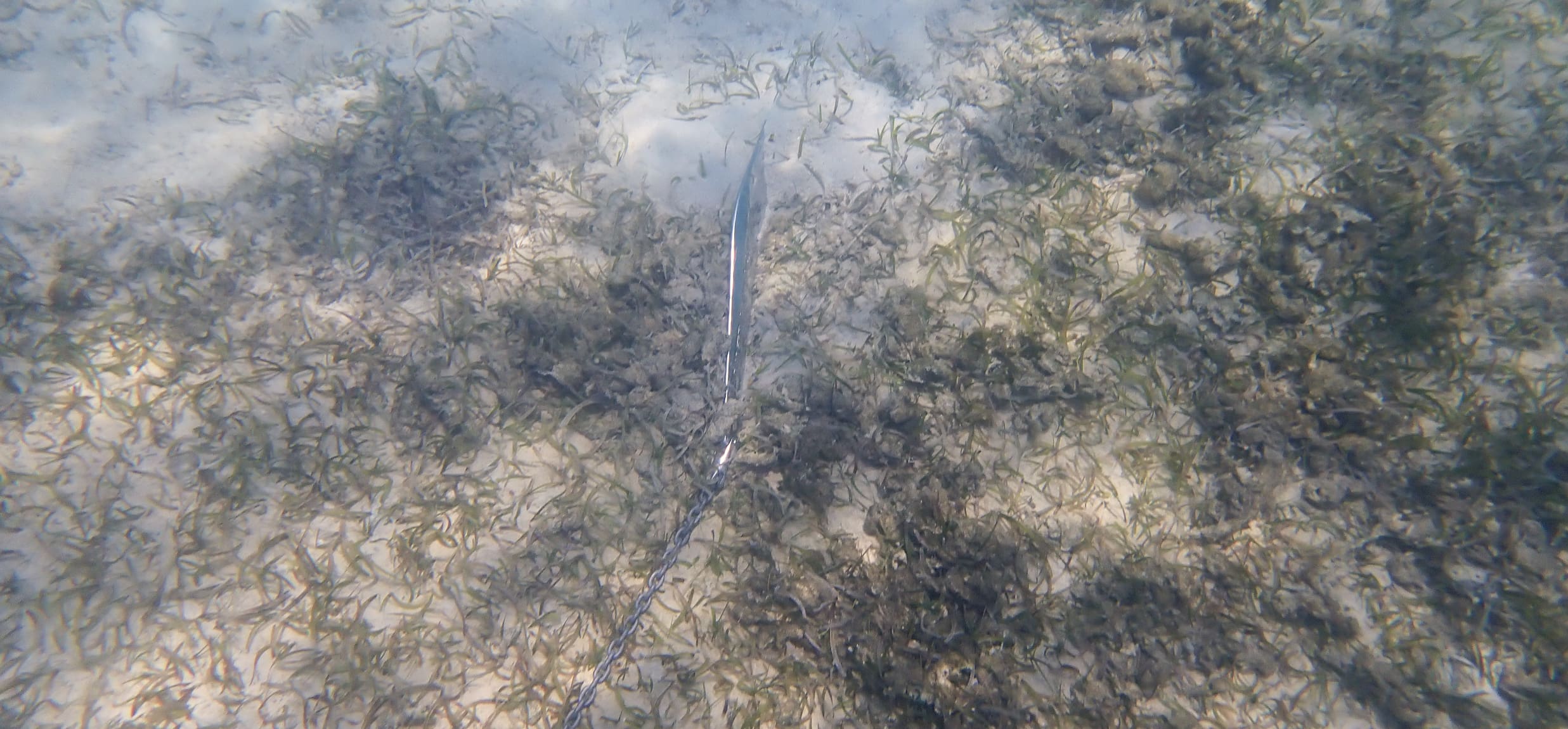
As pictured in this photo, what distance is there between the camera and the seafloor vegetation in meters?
3.08

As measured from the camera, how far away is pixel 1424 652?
301 cm

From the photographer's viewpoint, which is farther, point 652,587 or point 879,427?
point 879,427

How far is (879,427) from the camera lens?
3.55 meters

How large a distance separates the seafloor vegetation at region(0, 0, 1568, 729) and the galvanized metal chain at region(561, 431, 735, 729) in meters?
0.10

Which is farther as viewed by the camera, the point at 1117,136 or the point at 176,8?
the point at 176,8

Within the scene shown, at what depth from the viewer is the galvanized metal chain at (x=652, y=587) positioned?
3.06m

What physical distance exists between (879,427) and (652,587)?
5.26 feet

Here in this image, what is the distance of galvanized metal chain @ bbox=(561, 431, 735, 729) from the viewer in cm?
306

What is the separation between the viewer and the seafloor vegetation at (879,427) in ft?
10.1

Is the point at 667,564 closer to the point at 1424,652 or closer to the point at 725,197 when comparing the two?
the point at 725,197

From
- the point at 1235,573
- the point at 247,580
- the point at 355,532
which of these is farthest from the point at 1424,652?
the point at 247,580

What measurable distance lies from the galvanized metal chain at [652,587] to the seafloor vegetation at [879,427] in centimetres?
10

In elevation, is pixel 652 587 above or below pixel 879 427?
below

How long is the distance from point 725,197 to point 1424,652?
500 centimetres
